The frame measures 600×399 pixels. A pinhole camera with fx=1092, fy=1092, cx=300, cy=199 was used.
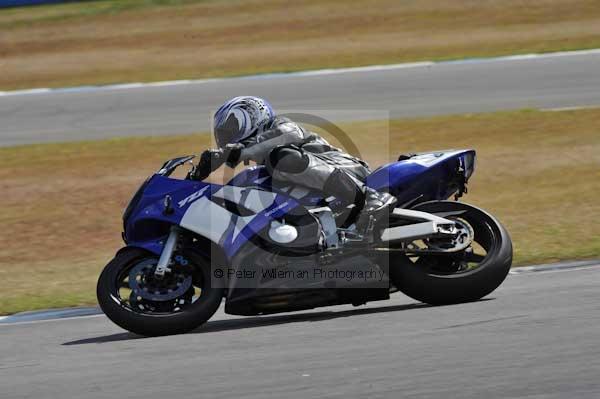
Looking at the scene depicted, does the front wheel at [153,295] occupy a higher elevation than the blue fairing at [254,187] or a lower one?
lower

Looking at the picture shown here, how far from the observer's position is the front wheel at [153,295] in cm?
650

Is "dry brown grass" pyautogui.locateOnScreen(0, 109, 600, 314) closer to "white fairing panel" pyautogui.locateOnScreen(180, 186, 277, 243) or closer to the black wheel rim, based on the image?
the black wheel rim

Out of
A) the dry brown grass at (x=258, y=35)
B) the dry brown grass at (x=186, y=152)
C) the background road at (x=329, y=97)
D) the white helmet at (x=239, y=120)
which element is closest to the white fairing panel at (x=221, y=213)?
the white helmet at (x=239, y=120)

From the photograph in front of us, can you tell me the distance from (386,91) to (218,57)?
551 centimetres

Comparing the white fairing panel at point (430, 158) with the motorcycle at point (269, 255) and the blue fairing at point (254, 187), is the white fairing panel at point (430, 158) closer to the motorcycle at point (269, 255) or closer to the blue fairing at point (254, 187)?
the blue fairing at point (254, 187)

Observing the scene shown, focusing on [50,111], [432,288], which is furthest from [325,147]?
[50,111]

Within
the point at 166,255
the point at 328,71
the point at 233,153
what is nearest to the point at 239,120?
the point at 233,153

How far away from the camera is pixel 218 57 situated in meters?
22.1

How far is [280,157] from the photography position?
22.0 feet

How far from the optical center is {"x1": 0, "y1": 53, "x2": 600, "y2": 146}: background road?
16344 mm

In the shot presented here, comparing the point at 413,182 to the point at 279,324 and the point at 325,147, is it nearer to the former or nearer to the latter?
the point at 325,147

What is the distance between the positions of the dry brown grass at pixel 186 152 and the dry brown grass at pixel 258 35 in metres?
5.34

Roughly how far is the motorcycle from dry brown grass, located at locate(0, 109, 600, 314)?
2007mm

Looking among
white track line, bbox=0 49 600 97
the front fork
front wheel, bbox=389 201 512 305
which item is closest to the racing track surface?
front wheel, bbox=389 201 512 305
